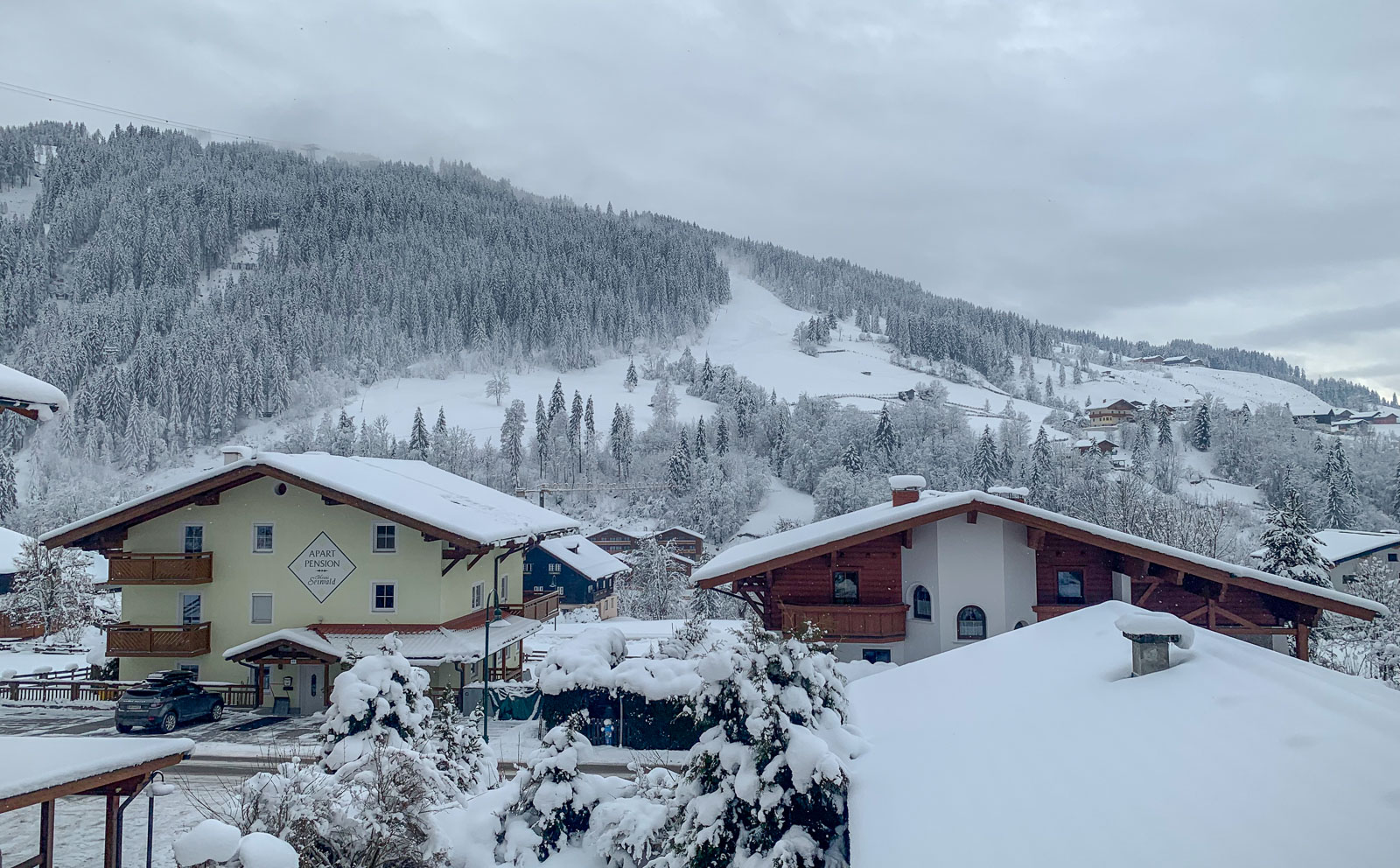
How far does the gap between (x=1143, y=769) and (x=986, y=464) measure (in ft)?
356

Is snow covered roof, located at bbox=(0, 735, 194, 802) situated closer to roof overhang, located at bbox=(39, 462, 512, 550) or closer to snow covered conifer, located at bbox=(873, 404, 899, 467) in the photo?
roof overhang, located at bbox=(39, 462, 512, 550)

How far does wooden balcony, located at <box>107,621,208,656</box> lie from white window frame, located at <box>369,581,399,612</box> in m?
5.91

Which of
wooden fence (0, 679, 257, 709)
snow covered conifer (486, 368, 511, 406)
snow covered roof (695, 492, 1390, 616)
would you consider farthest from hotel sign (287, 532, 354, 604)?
snow covered conifer (486, 368, 511, 406)

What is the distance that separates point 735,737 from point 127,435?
486ft

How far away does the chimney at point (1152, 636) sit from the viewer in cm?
830

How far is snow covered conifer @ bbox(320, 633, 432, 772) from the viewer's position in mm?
11906

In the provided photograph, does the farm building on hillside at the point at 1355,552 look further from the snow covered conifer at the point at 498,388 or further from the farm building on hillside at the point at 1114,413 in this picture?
the snow covered conifer at the point at 498,388

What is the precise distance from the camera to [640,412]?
147000 millimetres

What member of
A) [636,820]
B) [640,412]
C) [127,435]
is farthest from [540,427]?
[636,820]

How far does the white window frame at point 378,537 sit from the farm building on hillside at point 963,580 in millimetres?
11816

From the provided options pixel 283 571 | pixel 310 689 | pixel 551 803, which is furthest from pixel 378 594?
pixel 551 803

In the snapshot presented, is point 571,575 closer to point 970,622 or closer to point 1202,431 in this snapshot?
point 970,622

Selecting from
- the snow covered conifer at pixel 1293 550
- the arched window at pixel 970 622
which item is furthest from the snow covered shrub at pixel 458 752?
the snow covered conifer at pixel 1293 550

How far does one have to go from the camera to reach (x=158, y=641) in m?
27.0
